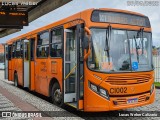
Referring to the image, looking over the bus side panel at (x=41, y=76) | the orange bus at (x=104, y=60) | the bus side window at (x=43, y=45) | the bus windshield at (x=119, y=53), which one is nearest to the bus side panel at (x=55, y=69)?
the orange bus at (x=104, y=60)

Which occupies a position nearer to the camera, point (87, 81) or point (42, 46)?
point (87, 81)

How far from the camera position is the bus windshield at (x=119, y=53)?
7004 millimetres

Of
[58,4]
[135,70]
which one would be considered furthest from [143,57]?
[58,4]

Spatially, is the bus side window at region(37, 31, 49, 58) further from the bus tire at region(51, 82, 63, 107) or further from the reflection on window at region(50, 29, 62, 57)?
the bus tire at region(51, 82, 63, 107)

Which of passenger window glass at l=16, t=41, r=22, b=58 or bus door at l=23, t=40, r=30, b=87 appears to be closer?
bus door at l=23, t=40, r=30, b=87

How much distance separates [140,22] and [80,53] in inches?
78.7

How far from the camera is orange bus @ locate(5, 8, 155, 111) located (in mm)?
6926

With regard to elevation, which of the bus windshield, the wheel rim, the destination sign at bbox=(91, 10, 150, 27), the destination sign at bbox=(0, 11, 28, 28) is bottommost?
the wheel rim

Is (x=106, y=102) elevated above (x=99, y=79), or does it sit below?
below

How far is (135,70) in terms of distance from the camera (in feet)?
23.9

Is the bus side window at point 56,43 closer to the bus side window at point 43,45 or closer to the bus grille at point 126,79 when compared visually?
the bus side window at point 43,45

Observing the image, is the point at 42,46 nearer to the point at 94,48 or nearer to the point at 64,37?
the point at 64,37

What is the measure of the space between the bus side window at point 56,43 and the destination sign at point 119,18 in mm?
1755

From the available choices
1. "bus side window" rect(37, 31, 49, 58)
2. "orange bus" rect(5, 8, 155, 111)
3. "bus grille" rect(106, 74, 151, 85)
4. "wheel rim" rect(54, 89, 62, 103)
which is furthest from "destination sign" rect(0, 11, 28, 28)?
"bus grille" rect(106, 74, 151, 85)
